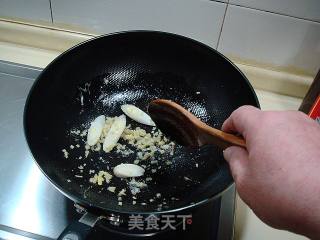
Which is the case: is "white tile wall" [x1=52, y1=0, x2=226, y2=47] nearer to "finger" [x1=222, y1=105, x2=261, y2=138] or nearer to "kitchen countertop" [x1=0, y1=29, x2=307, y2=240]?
"kitchen countertop" [x1=0, y1=29, x2=307, y2=240]

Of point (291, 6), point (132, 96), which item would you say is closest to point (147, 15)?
point (132, 96)

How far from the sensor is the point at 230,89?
0.67 meters

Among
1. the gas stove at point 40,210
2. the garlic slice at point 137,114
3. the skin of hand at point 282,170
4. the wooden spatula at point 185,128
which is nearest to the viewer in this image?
the skin of hand at point 282,170

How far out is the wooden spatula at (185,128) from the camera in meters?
0.44

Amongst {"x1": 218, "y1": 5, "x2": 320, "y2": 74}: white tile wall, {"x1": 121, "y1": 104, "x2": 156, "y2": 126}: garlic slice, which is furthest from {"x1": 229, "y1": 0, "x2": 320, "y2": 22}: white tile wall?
{"x1": 121, "y1": 104, "x2": 156, "y2": 126}: garlic slice

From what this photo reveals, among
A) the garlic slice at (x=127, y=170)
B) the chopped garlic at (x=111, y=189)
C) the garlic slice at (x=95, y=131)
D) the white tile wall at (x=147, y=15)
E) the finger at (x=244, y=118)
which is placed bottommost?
the chopped garlic at (x=111, y=189)

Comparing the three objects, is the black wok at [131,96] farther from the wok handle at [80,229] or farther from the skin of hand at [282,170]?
the skin of hand at [282,170]

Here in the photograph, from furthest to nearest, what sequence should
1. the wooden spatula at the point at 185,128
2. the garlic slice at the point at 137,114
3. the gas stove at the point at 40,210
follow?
1. the garlic slice at the point at 137,114
2. the gas stove at the point at 40,210
3. the wooden spatula at the point at 185,128

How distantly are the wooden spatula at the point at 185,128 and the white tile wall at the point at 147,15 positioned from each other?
238 mm

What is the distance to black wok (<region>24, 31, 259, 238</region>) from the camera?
0.58 meters

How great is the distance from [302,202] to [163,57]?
44cm

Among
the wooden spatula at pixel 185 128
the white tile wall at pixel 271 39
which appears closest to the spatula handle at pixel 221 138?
the wooden spatula at pixel 185 128

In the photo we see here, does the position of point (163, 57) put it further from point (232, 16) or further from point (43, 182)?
point (43, 182)

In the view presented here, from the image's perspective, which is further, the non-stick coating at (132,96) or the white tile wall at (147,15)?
the white tile wall at (147,15)
